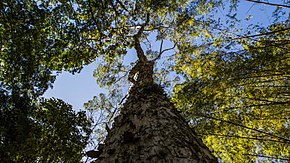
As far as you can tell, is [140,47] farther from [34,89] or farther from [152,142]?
[152,142]

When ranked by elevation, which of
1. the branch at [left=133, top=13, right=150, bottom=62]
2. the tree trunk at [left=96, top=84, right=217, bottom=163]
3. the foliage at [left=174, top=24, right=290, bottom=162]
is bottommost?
the tree trunk at [left=96, top=84, right=217, bottom=163]

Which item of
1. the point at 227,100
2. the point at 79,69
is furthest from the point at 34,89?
the point at 227,100

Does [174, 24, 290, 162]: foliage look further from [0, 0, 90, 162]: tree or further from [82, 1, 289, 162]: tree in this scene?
[0, 0, 90, 162]: tree

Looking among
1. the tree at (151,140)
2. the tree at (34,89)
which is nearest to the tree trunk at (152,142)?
the tree at (151,140)

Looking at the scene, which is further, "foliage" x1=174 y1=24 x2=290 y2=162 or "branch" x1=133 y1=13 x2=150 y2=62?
"branch" x1=133 y1=13 x2=150 y2=62

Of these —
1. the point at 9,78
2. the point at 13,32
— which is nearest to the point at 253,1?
the point at 13,32

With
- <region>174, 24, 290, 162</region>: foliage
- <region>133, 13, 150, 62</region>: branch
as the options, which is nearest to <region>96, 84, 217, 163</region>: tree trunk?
<region>174, 24, 290, 162</region>: foliage

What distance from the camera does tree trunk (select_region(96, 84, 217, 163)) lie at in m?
1.79

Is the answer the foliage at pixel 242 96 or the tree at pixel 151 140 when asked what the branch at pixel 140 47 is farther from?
the tree at pixel 151 140

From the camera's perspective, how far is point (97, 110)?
9.55 meters

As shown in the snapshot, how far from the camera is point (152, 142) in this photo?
6.57 ft

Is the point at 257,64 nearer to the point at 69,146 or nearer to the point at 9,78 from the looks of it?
the point at 69,146

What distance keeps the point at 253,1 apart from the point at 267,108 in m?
2.86

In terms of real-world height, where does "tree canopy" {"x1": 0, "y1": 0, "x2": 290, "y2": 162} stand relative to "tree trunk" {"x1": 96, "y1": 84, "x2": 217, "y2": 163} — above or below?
above
